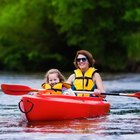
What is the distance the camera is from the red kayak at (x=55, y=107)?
39.0 ft

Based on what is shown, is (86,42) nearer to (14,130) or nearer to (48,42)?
(48,42)

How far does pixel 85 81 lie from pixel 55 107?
1642 mm

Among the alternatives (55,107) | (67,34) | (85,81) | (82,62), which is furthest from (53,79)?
(67,34)

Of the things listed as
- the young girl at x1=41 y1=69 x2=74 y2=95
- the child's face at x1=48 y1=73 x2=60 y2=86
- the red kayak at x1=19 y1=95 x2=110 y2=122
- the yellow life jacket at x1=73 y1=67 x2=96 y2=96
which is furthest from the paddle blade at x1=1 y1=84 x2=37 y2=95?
the yellow life jacket at x1=73 y1=67 x2=96 y2=96

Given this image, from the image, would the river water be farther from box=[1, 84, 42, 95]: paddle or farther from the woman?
the woman

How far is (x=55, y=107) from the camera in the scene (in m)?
12.1

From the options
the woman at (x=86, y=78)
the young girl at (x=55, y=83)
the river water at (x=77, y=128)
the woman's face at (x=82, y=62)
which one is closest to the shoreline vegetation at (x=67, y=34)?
the woman at (x=86, y=78)

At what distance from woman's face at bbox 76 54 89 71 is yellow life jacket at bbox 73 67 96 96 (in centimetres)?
12

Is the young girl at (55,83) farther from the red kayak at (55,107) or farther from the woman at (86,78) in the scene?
the woman at (86,78)

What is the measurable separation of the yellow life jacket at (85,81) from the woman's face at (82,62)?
0.12m

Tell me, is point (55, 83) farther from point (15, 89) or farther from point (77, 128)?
point (77, 128)

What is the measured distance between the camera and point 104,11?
144ft

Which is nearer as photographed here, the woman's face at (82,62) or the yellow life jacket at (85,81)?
the woman's face at (82,62)

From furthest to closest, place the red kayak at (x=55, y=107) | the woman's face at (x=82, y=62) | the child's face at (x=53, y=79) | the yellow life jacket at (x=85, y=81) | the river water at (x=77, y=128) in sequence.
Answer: the yellow life jacket at (x=85, y=81) → the woman's face at (x=82, y=62) → the child's face at (x=53, y=79) → the red kayak at (x=55, y=107) → the river water at (x=77, y=128)
